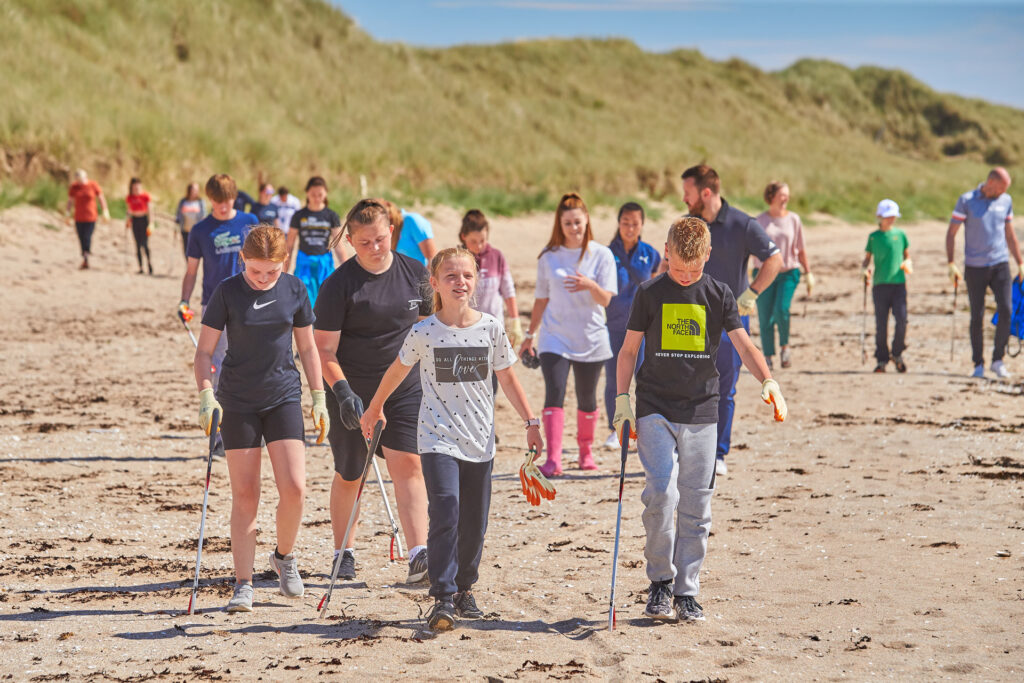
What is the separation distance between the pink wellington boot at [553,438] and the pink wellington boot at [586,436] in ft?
0.72

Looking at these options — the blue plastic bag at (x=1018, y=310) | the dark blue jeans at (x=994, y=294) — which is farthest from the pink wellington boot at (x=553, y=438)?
the blue plastic bag at (x=1018, y=310)

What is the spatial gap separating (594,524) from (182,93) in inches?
1211

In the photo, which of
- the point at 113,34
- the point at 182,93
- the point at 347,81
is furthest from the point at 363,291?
the point at 347,81

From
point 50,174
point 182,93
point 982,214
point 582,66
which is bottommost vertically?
point 982,214

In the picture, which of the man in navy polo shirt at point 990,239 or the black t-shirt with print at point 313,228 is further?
the man in navy polo shirt at point 990,239

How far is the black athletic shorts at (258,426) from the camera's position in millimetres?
5547

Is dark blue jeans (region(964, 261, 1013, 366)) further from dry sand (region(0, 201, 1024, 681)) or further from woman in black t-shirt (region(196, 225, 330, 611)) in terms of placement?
woman in black t-shirt (region(196, 225, 330, 611))

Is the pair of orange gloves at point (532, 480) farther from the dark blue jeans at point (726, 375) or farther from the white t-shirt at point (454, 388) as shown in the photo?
the dark blue jeans at point (726, 375)

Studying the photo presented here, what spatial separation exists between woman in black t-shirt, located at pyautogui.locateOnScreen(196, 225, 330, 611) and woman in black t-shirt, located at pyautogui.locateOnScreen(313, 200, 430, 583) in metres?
0.21

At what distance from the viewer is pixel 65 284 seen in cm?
1895

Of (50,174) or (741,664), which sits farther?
(50,174)

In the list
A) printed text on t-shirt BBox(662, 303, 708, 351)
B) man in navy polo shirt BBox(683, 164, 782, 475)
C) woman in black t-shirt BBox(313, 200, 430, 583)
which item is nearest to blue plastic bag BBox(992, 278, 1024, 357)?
man in navy polo shirt BBox(683, 164, 782, 475)

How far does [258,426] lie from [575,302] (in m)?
3.14

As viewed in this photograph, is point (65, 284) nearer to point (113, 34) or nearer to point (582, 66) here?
point (113, 34)
